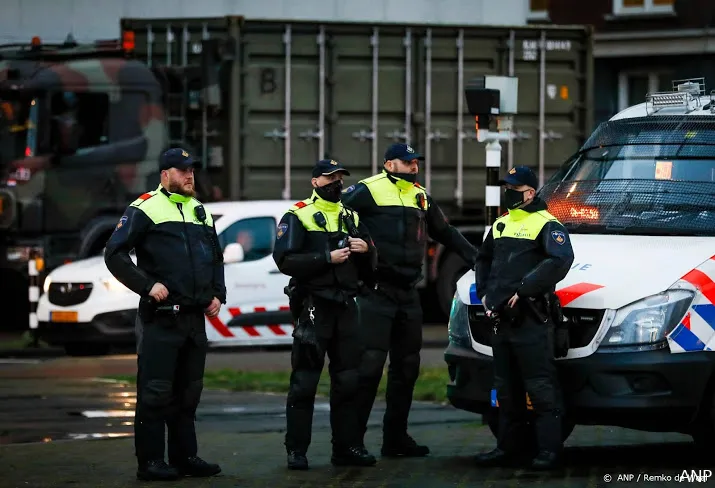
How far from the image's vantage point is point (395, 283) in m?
9.77

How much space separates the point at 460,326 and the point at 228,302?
23.8 ft

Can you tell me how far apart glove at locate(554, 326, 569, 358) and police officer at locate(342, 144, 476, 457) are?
1.06m

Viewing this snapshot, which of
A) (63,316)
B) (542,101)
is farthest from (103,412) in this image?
(542,101)

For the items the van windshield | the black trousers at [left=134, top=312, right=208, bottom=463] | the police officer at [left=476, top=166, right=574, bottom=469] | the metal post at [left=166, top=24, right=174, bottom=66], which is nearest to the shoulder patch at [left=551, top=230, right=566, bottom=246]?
the police officer at [left=476, top=166, right=574, bottom=469]

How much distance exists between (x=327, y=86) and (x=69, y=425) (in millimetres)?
8398

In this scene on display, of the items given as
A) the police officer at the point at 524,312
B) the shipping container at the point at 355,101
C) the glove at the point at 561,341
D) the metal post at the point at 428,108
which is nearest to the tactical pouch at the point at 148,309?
the police officer at the point at 524,312

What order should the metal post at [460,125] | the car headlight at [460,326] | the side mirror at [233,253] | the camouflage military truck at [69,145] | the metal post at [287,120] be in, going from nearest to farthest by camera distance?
the car headlight at [460,326] → the side mirror at [233,253] → the camouflage military truck at [69,145] → the metal post at [287,120] → the metal post at [460,125]

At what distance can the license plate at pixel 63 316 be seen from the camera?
16859 millimetres

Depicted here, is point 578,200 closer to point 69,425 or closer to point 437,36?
point 69,425

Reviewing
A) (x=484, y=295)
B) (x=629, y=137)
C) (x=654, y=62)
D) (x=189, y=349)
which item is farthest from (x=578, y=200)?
(x=654, y=62)

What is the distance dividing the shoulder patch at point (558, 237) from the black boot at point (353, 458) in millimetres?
1625

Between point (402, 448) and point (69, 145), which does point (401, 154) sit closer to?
point (402, 448)

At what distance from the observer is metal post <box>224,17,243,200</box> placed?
1909 centimetres

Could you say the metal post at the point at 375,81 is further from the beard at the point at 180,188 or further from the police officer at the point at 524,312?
the beard at the point at 180,188
